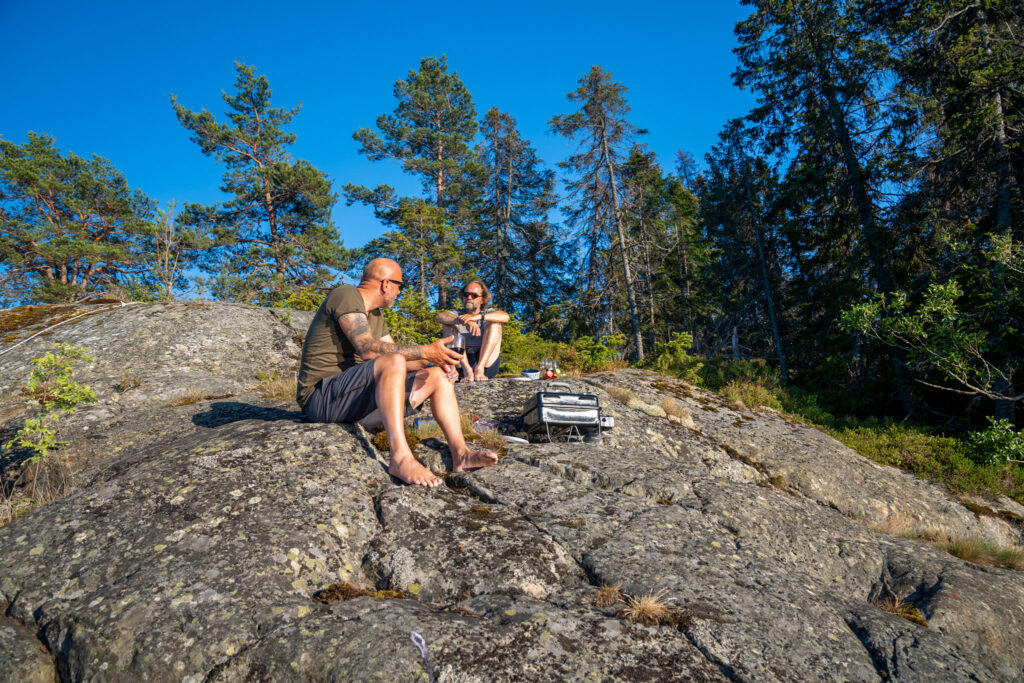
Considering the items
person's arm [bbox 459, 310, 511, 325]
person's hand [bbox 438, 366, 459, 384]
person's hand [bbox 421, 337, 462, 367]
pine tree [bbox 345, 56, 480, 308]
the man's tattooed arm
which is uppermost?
pine tree [bbox 345, 56, 480, 308]

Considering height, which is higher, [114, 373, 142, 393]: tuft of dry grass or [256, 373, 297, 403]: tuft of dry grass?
[114, 373, 142, 393]: tuft of dry grass

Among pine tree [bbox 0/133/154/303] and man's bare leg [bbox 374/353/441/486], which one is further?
pine tree [bbox 0/133/154/303]

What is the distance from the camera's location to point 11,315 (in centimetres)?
930

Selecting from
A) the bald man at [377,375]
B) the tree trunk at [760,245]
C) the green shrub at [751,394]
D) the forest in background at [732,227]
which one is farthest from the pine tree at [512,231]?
the bald man at [377,375]

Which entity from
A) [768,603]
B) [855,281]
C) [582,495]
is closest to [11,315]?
[582,495]

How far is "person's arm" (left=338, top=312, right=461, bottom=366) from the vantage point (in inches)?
161

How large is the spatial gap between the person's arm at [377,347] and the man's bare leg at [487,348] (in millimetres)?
2841

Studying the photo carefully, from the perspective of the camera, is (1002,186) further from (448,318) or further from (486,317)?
(448,318)

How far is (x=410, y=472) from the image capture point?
12.6 feet

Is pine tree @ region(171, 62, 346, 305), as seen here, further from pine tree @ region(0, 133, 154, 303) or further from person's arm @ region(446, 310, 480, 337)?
person's arm @ region(446, 310, 480, 337)

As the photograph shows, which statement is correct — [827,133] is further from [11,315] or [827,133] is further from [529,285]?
[11,315]

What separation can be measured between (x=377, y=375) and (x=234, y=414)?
2.92 metres

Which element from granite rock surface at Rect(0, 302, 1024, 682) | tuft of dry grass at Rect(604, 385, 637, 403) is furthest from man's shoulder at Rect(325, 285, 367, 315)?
tuft of dry grass at Rect(604, 385, 637, 403)

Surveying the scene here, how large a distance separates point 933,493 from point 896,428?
178 inches
